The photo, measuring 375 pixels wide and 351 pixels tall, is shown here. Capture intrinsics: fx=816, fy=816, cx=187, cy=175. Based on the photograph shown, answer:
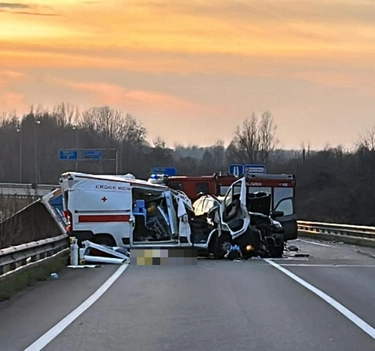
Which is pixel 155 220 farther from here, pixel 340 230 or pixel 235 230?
pixel 340 230

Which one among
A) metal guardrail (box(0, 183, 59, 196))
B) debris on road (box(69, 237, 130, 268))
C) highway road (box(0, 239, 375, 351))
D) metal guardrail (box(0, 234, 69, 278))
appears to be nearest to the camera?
highway road (box(0, 239, 375, 351))

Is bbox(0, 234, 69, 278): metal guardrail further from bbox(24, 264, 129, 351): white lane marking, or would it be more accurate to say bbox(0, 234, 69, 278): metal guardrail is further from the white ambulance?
bbox(24, 264, 129, 351): white lane marking

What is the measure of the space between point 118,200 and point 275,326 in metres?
12.3

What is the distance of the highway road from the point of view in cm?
895

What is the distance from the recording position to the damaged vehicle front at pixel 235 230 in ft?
73.8

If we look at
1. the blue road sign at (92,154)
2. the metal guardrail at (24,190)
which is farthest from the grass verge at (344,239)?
the blue road sign at (92,154)

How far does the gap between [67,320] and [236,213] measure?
12488 millimetres

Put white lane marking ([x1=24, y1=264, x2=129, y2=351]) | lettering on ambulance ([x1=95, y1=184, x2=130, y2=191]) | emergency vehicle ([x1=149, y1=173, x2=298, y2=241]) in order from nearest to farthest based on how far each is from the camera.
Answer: white lane marking ([x1=24, y1=264, x2=129, y2=351]) < lettering on ambulance ([x1=95, y1=184, x2=130, y2=191]) < emergency vehicle ([x1=149, y1=173, x2=298, y2=241])

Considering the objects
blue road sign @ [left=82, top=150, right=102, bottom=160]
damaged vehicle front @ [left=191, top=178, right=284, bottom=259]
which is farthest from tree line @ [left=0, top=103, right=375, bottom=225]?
damaged vehicle front @ [left=191, top=178, right=284, bottom=259]

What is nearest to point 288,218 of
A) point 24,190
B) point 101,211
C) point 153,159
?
point 101,211

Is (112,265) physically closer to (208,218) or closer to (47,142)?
(208,218)

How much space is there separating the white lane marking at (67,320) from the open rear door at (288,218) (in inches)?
710

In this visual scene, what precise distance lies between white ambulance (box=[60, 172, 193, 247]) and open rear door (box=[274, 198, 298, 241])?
11.3 m

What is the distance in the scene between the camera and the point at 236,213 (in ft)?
74.3
